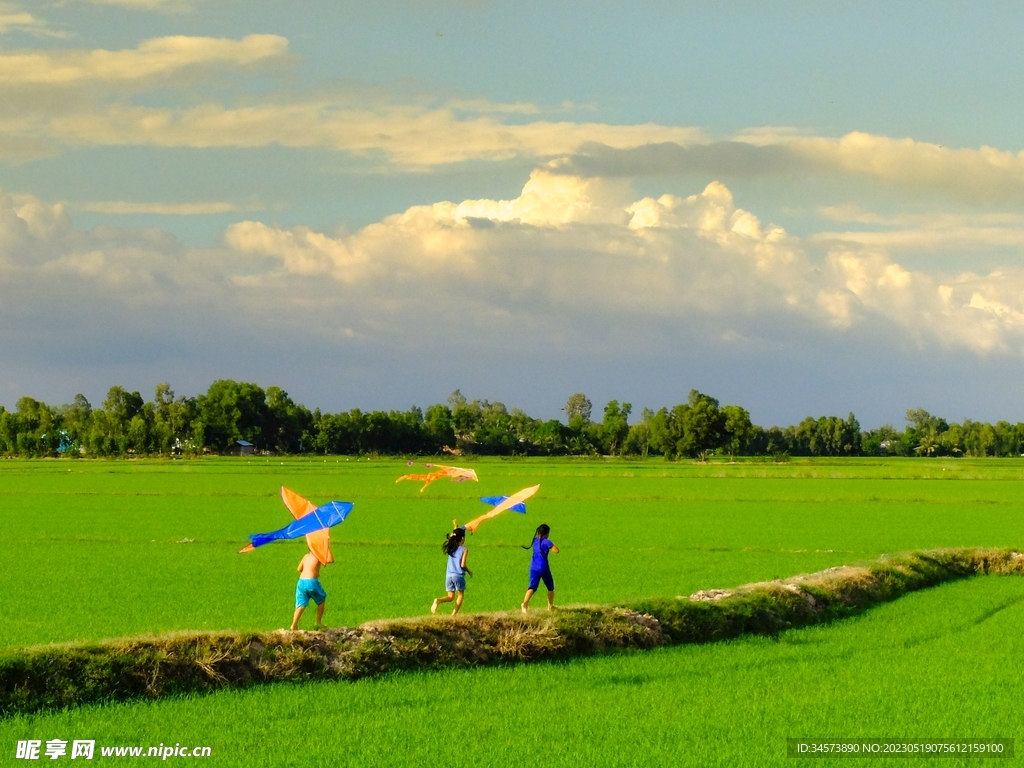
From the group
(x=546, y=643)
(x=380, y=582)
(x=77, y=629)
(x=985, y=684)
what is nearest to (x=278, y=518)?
(x=380, y=582)

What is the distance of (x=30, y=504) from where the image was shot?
157ft

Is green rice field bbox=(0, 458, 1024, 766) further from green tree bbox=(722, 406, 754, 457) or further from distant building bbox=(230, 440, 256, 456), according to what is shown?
distant building bbox=(230, 440, 256, 456)

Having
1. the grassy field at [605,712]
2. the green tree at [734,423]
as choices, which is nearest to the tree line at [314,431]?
the green tree at [734,423]

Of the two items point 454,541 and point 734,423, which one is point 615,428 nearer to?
point 734,423

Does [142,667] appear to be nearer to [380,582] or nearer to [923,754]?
[923,754]

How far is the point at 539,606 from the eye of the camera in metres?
18.9

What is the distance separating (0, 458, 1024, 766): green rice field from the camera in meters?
10.6

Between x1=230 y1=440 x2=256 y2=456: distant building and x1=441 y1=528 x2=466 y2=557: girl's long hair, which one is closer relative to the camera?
x1=441 y1=528 x2=466 y2=557: girl's long hair

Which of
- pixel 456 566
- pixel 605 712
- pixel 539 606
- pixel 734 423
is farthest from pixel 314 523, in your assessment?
pixel 734 423

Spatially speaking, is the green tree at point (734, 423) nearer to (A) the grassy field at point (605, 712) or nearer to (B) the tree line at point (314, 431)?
(B) the tree line at point (314, 431)

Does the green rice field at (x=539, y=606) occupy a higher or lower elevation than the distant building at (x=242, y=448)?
lower

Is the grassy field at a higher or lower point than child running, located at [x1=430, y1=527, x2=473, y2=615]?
lower

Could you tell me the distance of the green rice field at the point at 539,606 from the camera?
1065 cm

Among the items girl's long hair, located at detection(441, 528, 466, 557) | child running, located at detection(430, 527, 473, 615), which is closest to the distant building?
child running, located at detection(430, 527, 473, 615)
